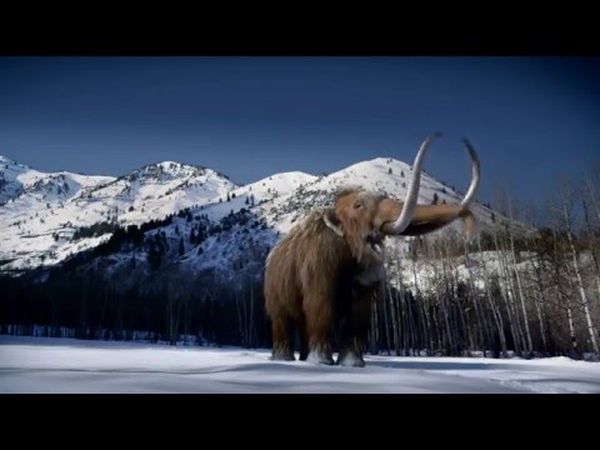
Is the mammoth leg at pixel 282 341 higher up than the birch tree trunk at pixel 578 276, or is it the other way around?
the birch tree trunk at pixel 578 276

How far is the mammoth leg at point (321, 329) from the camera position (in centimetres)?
435

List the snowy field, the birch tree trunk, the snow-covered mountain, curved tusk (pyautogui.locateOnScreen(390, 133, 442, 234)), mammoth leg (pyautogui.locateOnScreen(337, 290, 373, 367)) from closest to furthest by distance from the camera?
curved tusk (pyautogui.locateOnScreen(390, 133, 442, 234))
the snowy field
mammoth leg (pyautogui.locateOnScreen(337, 290, 373, 367))
the snow-covered mountain
the birch tree trunk

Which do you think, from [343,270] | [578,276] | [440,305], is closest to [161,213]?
[343,270]

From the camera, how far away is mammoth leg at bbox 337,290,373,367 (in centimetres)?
440

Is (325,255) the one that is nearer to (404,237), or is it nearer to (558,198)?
(404,237)

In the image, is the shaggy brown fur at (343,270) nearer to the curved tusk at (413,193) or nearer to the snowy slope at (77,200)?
the curved tusk at (413,193)

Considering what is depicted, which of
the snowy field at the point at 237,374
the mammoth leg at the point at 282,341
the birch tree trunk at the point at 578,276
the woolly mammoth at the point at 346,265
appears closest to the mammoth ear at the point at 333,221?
the woolly mammoth at the point at 346,265

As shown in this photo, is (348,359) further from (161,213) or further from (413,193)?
(161,213)

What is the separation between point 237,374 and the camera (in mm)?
4441

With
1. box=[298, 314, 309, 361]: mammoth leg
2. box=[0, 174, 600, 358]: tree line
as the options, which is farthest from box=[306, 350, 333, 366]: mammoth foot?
box=[0, 174, 600, 358]: tree line

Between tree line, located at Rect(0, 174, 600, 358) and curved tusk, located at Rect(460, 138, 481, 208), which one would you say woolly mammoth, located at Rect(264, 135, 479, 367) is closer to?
curved tusk, located at Rect(460, 138, 481, 208)
